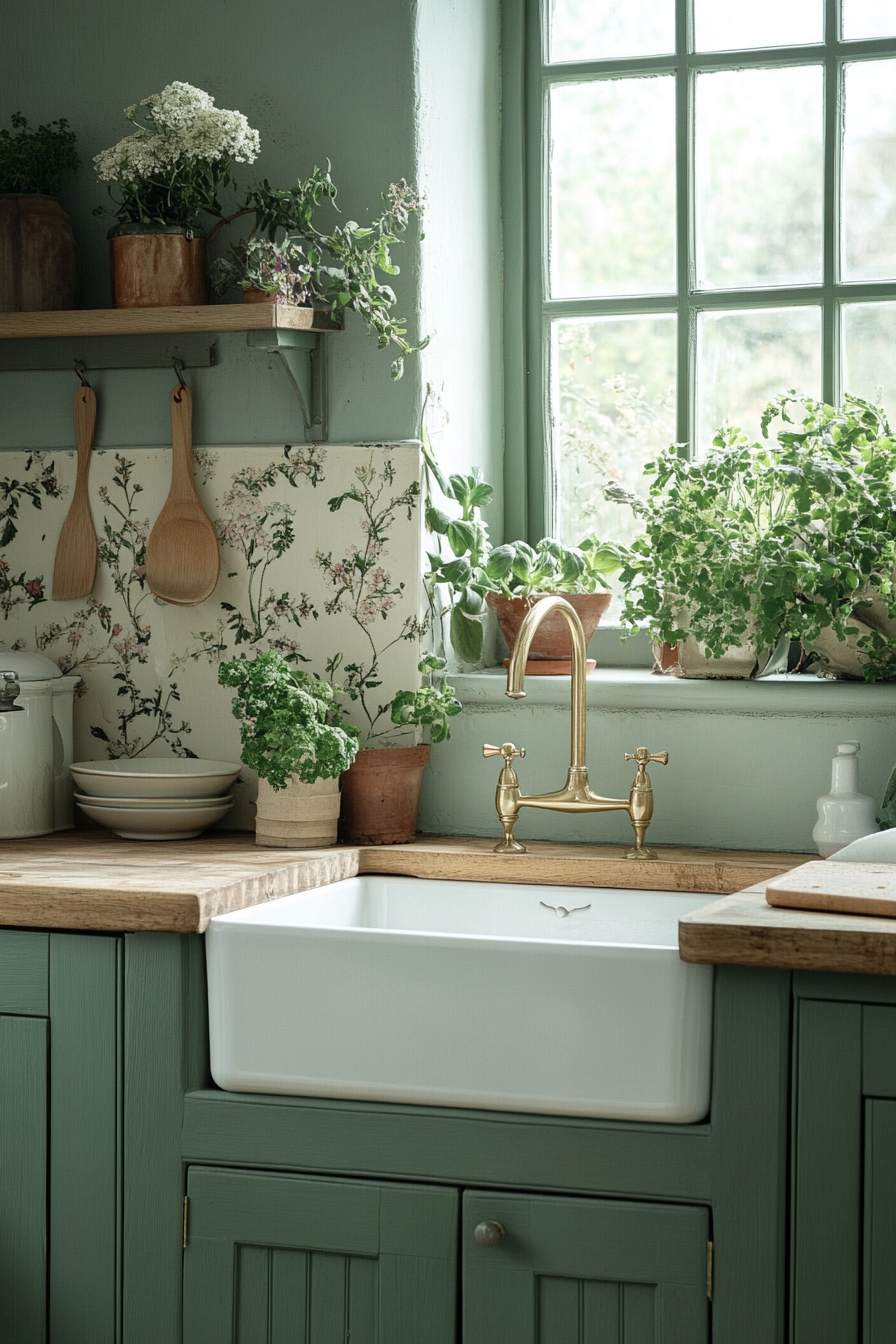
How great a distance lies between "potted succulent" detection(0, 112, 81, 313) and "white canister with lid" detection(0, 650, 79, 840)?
21.4 inches

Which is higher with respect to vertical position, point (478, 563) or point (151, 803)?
point (478, 563)

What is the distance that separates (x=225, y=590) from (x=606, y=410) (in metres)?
0.70

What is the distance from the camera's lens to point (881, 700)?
6.88 feet

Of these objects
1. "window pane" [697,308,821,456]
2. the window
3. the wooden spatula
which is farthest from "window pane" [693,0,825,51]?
the wooden spatula

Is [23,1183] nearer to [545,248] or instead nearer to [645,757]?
[645,757]

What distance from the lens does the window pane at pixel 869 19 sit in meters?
2.35

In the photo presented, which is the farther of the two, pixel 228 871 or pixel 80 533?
pixel 80 533

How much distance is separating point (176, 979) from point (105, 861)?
326mm

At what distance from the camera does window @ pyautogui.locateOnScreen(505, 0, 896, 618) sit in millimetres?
2371

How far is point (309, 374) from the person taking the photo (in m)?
2.26

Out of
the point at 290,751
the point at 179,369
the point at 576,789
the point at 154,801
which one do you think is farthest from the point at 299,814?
the point at 179,369

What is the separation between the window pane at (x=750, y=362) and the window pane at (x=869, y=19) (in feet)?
1.42

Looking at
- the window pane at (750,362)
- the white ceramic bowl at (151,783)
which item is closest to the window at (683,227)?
the window pane at (750,362)

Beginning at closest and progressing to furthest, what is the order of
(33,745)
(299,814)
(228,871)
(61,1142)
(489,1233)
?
(489,1233)
(61,1142)
(228,871)
(299,814)
(33,745)
